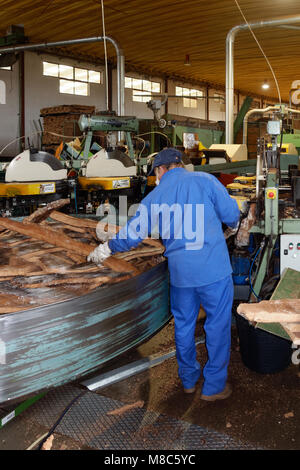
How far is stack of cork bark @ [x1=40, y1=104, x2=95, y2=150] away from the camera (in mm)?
9719

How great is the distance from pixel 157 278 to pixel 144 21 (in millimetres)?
7848

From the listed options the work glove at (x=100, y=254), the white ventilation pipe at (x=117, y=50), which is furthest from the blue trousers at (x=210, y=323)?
the white ventilation pipe at (x=117, y=50)

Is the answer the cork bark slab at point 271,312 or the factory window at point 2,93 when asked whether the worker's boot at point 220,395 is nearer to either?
the cork bark slab at point 271,312

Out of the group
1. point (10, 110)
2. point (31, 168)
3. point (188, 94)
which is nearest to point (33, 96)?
point (10, 110)

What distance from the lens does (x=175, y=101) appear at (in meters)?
15.4

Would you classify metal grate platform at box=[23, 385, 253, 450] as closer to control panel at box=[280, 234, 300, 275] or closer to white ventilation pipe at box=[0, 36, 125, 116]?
control panel at box=[280, 234, 300, 275]

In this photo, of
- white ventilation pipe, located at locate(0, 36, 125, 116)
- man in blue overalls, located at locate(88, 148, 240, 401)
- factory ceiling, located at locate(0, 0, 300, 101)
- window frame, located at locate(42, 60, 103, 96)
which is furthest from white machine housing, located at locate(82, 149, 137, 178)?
window frame, located at locate(42, 60, 103, 96)

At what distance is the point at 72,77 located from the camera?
12.2m

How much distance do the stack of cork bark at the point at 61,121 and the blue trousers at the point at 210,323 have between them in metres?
7.66

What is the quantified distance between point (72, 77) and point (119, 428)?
11.4 m

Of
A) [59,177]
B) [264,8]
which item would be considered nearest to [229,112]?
[264,8]

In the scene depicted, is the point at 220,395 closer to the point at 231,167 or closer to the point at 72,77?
the point at 231,167

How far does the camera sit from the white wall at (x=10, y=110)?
10531 mm
